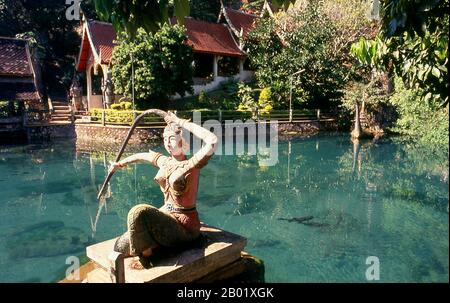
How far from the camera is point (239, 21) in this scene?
28109 mm

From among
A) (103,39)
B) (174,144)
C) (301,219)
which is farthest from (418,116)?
(103,39)

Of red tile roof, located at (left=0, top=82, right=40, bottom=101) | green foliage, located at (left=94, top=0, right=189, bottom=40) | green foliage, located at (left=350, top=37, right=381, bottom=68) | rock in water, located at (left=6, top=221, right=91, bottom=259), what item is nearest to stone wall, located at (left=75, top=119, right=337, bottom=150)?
red tile roof, located at (left=0, top=82, right=40, bottom=101)

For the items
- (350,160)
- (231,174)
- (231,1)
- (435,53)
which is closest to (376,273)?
(435,53)

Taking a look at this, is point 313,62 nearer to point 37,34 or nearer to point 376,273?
point 376,273

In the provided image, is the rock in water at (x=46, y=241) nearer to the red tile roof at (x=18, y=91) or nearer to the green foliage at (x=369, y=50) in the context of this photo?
the green foliage at (x=369, y=50)

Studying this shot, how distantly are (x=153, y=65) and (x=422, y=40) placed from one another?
55.9 feet

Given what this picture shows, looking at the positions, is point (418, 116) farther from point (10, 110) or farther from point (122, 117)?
point (10, 110)

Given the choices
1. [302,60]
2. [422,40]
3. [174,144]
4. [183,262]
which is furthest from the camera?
[302,60]

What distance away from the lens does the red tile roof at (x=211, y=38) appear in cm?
2438

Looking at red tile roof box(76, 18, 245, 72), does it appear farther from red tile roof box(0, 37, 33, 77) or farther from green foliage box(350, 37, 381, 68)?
green foliage box(350, 37, 381, 68)

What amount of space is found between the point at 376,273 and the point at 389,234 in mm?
2174

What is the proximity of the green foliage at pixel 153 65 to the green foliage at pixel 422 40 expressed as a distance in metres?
16.3

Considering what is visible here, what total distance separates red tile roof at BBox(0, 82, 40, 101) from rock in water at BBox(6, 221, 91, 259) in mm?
14201

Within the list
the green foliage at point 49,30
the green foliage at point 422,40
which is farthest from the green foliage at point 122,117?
the green foliage at point 422,40
